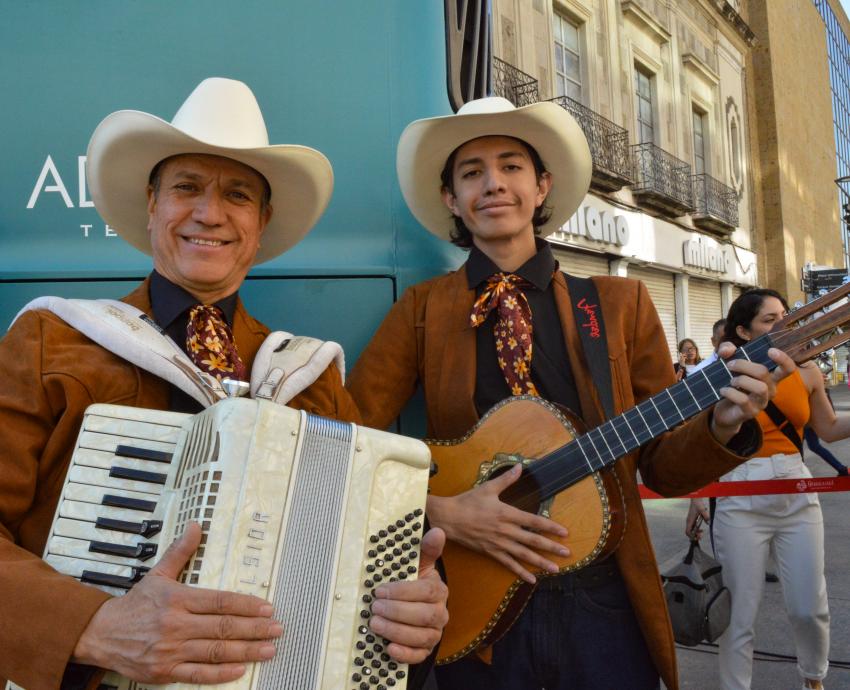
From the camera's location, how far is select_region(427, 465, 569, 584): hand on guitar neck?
6.01 ft

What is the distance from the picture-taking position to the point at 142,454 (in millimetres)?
1316

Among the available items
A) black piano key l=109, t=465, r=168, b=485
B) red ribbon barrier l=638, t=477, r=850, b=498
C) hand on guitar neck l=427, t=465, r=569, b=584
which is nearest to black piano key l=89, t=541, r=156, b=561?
black piano key l=109, t=465, r=168, b=485

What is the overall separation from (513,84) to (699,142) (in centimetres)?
985

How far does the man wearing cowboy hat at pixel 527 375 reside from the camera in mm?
1866

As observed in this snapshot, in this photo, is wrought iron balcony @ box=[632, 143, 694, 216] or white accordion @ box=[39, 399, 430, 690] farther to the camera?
wrought iron balcony @ box=[632, 143, 694, 216]

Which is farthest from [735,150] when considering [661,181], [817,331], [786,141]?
[817,331]

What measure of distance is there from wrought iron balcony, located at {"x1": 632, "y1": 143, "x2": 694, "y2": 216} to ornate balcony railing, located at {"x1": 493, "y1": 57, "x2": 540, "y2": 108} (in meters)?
4.25

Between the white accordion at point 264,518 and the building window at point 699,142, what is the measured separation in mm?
19027

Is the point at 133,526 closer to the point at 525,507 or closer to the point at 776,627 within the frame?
the point at 525,507

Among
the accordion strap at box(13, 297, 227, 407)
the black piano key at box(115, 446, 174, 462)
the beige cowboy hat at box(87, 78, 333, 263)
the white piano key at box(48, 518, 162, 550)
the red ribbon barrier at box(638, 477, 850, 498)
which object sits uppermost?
the beige cowboy hat at box(87, 78, 333, 263)

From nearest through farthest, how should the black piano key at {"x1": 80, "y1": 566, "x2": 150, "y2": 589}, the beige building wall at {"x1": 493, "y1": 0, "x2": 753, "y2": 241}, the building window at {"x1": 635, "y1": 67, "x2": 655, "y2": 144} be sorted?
the black piano key at {"x1": 80, "y1": 566, "x2": 150, "y2": 589} → the beige building wall at {"x1": 493, "y1": 0, "x2": 753, "y2": 241} → the building window at {"x1": 635, "y1": 67, "x2": 655, "y2": 144}

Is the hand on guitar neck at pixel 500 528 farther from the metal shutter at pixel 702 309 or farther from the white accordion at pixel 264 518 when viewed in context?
the metal shutter at pixel 702 309

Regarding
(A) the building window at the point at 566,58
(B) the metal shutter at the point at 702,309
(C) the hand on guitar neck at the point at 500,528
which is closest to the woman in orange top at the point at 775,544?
(C) the hand on guitar neck at the point at 500,528

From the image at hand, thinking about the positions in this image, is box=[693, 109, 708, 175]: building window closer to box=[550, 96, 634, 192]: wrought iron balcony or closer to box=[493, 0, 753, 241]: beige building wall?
box=[493, 0, 753, 241]: beige building wall
